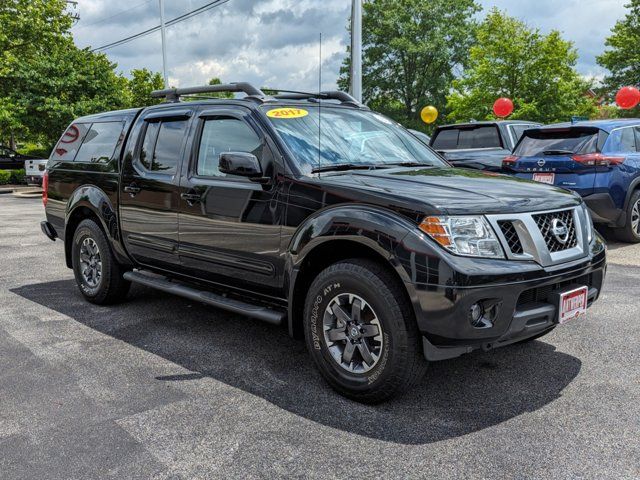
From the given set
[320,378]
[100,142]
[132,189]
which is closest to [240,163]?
[320,378]

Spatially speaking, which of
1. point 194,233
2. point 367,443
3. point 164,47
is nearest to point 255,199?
point 194,233

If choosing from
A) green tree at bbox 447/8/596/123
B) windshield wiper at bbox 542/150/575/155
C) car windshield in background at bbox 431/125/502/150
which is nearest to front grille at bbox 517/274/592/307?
windshield wiper at bbox 542/150/575/155

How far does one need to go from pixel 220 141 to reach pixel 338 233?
1462 mm

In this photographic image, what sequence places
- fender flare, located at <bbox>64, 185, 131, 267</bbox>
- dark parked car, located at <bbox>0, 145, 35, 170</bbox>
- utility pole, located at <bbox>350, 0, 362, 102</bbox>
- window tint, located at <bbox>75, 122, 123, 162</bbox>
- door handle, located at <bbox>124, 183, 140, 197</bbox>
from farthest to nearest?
dark parked car, located at <bbox>0, 145, 35, 170</bbox> < utility pole, located at <bbox>350, 0, 362, 102</bbox> < window tint, located at <bbox>75, 122, 123, 162</bbox> < fender flare, located at <bbox>64, 185, 131, 267</bbox> < door handle, located at <bbox>124, 183, 140, 197</bbox>

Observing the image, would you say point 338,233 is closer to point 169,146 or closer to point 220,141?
point 220,141

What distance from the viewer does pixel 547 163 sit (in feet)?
26.3

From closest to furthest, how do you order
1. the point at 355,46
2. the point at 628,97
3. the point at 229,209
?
the point at 229,209 < the point at 355,46 < the point at 628,97

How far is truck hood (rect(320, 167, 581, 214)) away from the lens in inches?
123

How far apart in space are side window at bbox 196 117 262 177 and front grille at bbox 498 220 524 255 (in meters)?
1.78

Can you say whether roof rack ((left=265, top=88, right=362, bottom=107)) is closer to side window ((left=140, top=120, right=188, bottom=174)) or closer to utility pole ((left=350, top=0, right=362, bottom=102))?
side window ((left=140, top=120, right=188, bottom=174))

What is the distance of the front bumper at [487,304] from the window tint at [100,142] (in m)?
3.48

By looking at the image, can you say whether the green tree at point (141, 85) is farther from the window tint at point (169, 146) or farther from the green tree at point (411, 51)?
the window tint at point (169, 146)

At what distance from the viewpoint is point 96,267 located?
5.52 metres

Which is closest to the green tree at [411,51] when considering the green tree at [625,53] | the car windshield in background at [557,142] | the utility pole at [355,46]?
the green tree at [625,53]
